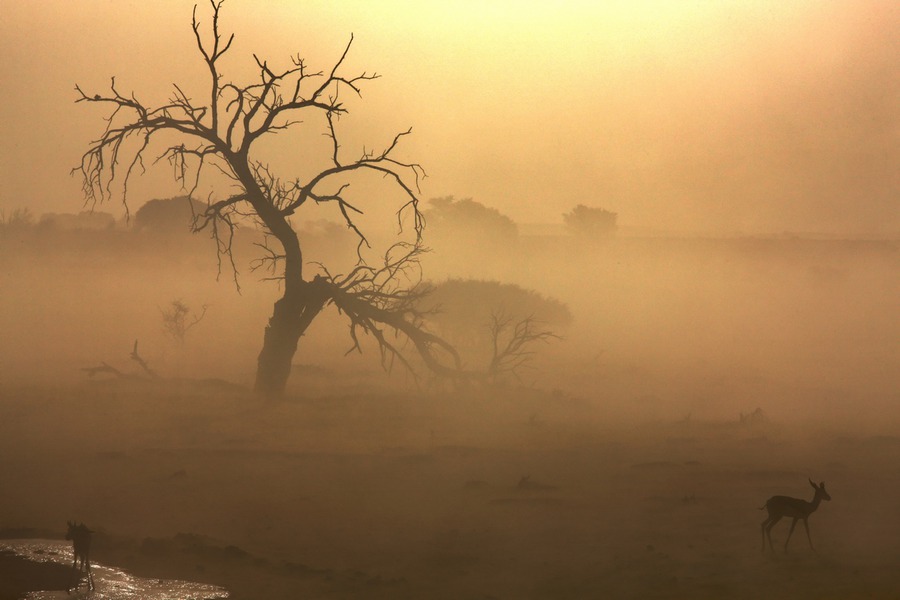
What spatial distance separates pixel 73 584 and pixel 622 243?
73.9m

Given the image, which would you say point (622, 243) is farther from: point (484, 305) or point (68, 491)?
point (68, 491)

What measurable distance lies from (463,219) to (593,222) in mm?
14790

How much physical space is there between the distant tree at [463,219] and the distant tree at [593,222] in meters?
9.64

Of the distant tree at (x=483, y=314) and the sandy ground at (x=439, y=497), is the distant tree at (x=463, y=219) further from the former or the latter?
the sandy ground at (x=439, y=497)

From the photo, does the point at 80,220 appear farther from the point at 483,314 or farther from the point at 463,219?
the point at 483,314

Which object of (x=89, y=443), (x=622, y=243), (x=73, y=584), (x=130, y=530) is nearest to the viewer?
(x=73, y=584)

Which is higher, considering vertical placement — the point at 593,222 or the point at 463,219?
the point at 593,222

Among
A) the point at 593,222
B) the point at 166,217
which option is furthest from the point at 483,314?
the point at 593,222

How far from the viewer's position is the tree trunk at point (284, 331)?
21.9 m

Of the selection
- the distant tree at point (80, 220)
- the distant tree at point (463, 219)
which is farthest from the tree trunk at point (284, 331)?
the distant tree at point (80, 220)

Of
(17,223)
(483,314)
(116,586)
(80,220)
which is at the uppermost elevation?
(80,220)

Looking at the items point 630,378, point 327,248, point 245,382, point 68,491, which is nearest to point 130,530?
point 68,491

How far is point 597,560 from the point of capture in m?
12.4

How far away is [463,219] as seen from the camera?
217ft
